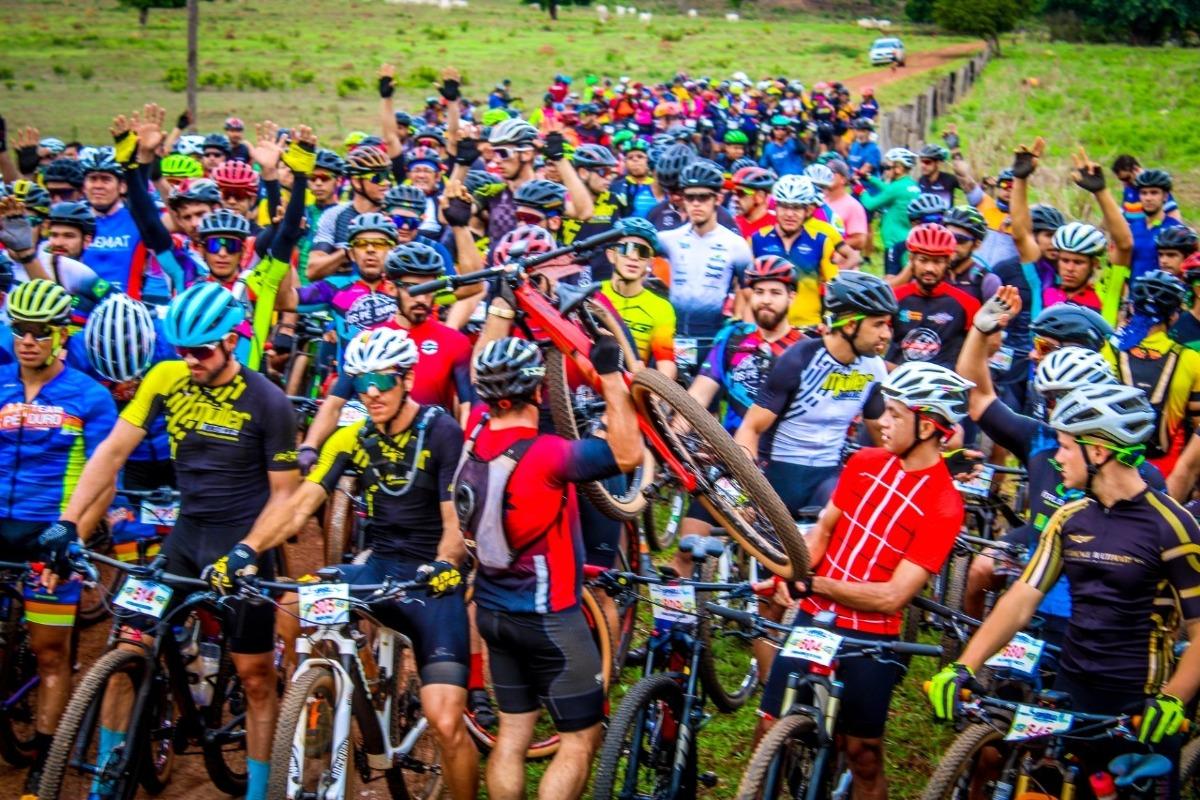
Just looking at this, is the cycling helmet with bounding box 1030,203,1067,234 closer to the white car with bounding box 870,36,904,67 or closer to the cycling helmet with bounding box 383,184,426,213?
the cycling helmet with bounding box 383,184,426,213

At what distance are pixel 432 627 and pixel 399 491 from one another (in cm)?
71

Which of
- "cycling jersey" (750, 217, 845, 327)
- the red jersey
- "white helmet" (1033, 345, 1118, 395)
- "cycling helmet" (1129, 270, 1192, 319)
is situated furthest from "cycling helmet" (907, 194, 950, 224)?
the red jersey

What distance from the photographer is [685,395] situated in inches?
240

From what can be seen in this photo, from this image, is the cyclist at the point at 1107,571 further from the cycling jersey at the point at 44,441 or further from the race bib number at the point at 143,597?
the cycling jersey at the point at 44,441

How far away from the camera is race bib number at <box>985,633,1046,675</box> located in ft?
20.1

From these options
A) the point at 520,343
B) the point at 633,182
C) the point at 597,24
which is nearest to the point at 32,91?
the point at 633,182

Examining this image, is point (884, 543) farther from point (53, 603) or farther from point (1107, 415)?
point (53, 603)

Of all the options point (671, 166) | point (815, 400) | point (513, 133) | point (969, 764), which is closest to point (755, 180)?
point (671, 166)

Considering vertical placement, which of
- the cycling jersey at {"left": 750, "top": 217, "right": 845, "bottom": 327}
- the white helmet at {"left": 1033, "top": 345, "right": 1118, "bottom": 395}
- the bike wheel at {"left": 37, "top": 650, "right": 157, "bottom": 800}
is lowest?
the bike wheel at {"left": 37, "top": 650, "right": 157, "bottom": 800}

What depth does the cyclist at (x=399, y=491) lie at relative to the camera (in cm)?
655

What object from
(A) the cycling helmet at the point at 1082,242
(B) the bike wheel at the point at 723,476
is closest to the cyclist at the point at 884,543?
(B) the bike wheel at the point at 723,476

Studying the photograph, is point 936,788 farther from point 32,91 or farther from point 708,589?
point 32,91

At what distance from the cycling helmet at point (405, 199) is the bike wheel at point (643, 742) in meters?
6.17

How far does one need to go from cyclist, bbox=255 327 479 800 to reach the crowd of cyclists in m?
0.02
